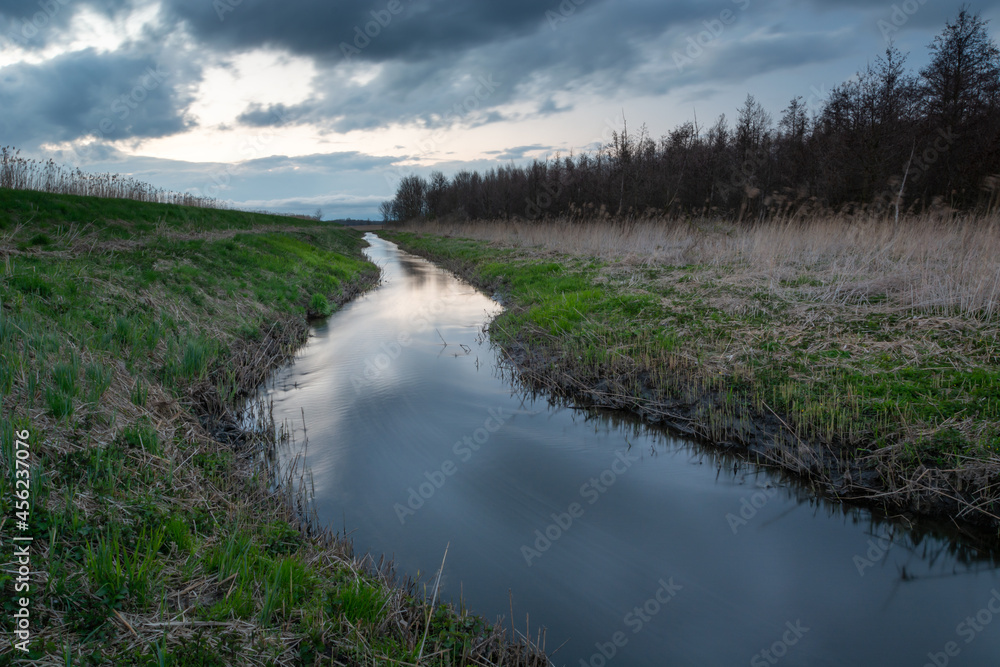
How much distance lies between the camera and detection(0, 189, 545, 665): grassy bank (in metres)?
2.23

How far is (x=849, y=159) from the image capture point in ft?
53.6

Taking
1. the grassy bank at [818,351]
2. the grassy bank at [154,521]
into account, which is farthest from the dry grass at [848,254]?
the grassy bank at [154,521]

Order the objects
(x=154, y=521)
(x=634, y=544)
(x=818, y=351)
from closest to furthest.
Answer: (x=154, y=521) → (x=634, y=544) → (x=818, y=351)

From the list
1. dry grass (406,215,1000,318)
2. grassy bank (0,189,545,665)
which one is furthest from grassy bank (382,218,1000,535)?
grassy bank (0,189,545,665)

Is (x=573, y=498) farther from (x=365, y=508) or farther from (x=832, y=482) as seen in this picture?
(x=832, y=482)

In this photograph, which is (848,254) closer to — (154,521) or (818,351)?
(818,351)

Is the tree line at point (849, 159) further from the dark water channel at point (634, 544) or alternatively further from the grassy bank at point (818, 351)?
the dark water channel at point (634, 544)

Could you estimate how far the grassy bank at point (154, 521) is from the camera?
2.23 meters

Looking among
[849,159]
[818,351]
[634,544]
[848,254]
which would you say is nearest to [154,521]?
[634,544]

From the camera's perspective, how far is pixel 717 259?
1161 centimetres

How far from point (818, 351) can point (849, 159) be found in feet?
45.2

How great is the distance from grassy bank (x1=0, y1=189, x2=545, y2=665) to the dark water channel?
636 mm

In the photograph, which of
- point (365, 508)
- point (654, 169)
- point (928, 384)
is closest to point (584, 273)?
point (928, 384)

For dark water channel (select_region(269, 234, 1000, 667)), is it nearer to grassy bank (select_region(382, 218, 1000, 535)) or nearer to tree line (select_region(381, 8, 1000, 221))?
grassy bank (select_region(382, 218, 1000, 535))
